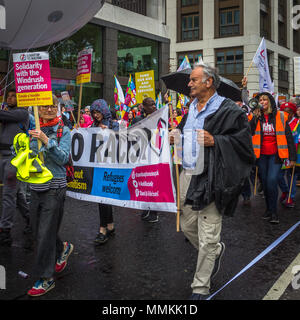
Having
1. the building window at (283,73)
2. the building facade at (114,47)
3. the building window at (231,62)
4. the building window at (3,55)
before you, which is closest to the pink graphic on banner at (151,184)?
the building window at (3,55)

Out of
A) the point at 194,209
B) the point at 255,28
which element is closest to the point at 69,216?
the point at 194,209

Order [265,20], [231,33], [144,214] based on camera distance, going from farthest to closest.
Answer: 1. [265,20]
2. [231,33]
3. [144,214]

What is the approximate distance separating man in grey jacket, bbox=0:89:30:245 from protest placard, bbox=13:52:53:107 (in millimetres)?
1597

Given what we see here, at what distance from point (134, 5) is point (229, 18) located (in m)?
16.6

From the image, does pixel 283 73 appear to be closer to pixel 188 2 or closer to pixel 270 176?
pixel 188 2

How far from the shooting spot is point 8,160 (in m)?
5.61

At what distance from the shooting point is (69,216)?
23.0 feet

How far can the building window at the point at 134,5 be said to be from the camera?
66.6 ft

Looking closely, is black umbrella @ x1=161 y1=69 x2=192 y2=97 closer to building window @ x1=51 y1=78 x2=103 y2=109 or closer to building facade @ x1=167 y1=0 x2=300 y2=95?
building window @ x1=51 y1=78 x2=103 y2=109

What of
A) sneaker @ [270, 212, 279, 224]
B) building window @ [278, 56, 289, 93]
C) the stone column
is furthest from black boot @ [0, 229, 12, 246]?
building window @ [278, 56, 289, 93]

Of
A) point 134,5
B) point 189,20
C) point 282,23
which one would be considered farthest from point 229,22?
point 134,5

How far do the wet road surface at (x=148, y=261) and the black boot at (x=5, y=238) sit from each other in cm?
9
